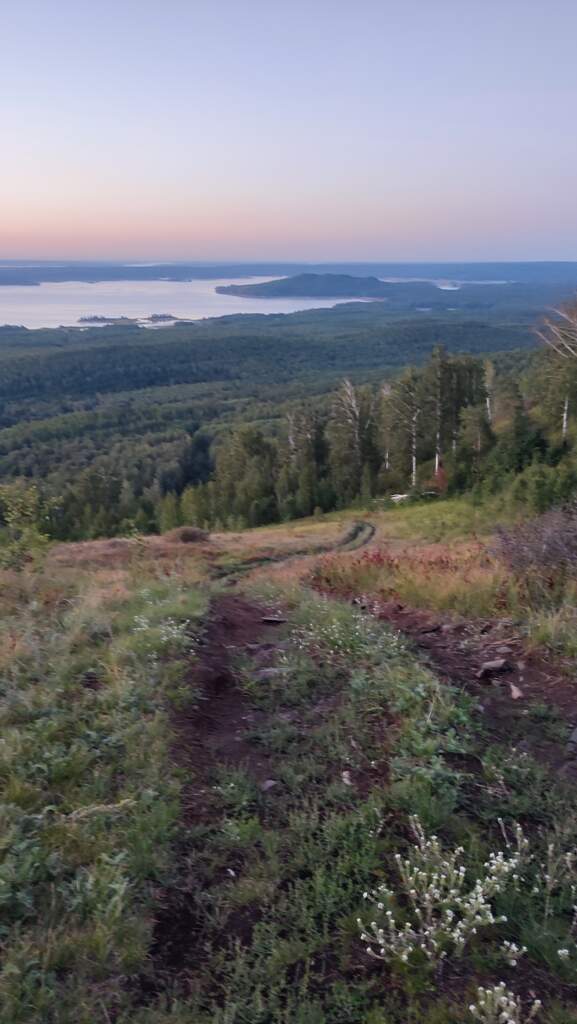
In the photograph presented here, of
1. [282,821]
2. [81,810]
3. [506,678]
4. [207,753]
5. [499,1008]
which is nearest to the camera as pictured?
[499,1008]

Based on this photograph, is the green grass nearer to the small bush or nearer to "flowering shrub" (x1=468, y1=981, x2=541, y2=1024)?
"flowering shrub" (x1=468, y1=981, x2=541, y2=1024)

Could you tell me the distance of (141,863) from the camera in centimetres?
261

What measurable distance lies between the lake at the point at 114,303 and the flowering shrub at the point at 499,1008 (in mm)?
129220

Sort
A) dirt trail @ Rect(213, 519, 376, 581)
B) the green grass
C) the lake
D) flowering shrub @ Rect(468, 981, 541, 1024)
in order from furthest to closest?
1. the lake
2. dirt trail @ Rect(213, 519, 376, 581)
3. the green grass
4. flowering shrub @ Rect(468, 981, 541, 1024)

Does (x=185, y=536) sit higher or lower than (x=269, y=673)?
lower

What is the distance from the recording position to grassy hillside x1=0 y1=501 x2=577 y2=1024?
2.19 meters

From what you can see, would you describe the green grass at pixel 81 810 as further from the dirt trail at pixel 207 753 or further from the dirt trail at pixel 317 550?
the dirt trail at pixel 317 550

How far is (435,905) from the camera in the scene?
2.38 m

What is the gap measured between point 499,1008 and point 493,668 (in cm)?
227

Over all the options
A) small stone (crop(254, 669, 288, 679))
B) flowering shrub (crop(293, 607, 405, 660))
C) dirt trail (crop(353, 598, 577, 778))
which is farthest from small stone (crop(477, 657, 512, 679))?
small stone (crop(254, 669, 288, 679))

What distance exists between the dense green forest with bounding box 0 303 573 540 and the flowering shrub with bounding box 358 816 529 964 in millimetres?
7483

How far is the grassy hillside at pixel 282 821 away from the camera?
2.19 meters

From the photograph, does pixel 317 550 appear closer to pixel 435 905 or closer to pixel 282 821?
pixel 282 821

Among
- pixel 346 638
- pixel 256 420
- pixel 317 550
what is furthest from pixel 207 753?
pixel 256 420
